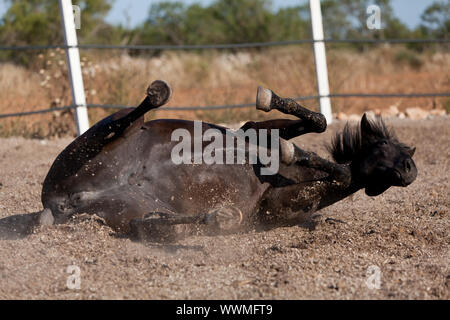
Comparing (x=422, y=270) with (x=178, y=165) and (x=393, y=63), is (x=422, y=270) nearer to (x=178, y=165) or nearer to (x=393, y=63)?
(x=178, y=165)

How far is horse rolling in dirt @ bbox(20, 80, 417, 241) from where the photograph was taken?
2.75 metres

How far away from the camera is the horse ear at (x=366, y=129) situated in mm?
3107

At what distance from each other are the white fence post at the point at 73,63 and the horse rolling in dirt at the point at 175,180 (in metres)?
2.95

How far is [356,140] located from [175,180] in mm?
982

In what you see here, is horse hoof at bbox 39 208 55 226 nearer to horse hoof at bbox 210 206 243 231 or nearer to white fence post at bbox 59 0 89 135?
horse hoof at bbox 210 206 243 231

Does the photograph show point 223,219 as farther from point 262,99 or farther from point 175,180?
point 262,99

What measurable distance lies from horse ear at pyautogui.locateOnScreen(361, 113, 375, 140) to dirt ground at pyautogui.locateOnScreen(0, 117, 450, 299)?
1.72 ft

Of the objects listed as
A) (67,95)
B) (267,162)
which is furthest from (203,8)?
Answer: (267,162)

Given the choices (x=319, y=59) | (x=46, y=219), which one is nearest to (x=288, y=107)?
(x=46, y=219)

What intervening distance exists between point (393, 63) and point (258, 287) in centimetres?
1758

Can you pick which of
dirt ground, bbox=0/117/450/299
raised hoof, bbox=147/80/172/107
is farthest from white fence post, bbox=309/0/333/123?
raised hoof, bbox=147/80/172/107

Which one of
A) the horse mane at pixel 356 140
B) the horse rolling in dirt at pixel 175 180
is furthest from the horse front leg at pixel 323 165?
the horse mane at pixel 356 140

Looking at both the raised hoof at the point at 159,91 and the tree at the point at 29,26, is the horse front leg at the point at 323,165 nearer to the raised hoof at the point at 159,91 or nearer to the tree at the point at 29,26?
the raised hoof at the point at 159,91

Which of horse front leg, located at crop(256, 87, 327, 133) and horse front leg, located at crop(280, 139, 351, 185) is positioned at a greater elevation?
horse front leg, located at crop(256, 87, 327, 133)
